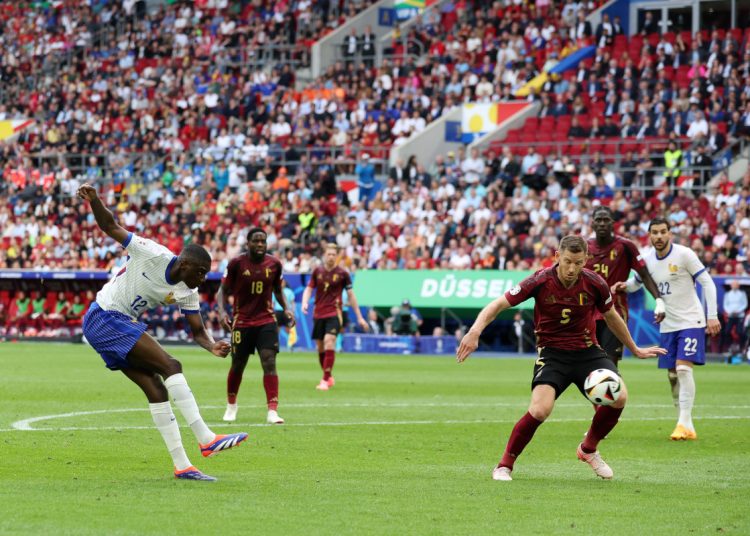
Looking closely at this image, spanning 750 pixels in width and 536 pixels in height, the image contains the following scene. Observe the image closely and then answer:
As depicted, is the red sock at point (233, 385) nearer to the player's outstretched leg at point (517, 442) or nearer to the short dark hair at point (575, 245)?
the player's outstretched leg at point (517, 442)

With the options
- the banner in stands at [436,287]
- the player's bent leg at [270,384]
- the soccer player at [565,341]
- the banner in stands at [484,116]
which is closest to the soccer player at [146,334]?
the soccer player at [565,341]

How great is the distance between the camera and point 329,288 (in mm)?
24109

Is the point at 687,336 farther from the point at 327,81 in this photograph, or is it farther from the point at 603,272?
the point at 327,81

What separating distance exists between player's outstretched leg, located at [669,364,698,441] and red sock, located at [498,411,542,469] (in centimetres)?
430

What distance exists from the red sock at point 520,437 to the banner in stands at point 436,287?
77.9ft

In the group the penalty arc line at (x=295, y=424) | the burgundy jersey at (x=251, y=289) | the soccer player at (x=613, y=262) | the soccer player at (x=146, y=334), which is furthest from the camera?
the burgundy jersey at (x=251, y=289)

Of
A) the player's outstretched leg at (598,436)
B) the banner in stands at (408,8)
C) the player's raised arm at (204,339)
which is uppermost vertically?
the banner in stands at (408,8)

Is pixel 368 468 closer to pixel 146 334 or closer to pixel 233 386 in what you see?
pixel 146 334

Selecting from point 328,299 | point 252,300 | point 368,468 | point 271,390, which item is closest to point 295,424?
point 271,390

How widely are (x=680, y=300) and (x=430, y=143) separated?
28878 millimetres

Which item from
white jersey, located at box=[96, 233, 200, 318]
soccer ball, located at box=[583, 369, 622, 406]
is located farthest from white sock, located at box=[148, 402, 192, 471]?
soccer ball, located at box=[583, 369, 622, 406]

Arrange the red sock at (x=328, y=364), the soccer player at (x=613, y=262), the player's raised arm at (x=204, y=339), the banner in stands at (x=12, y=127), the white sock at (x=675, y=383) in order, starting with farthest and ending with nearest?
the banner in stands at (x=12, y=127), the red sock at (x=328, y=364), the white sock at (x=675, y=383), the soccer player at (x=613, y=262), the player's raised arm at (x=204, y=339)

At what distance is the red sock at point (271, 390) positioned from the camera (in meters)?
16.2

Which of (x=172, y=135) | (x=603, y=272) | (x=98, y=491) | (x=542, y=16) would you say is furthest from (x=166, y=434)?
(x=172, y=135)
